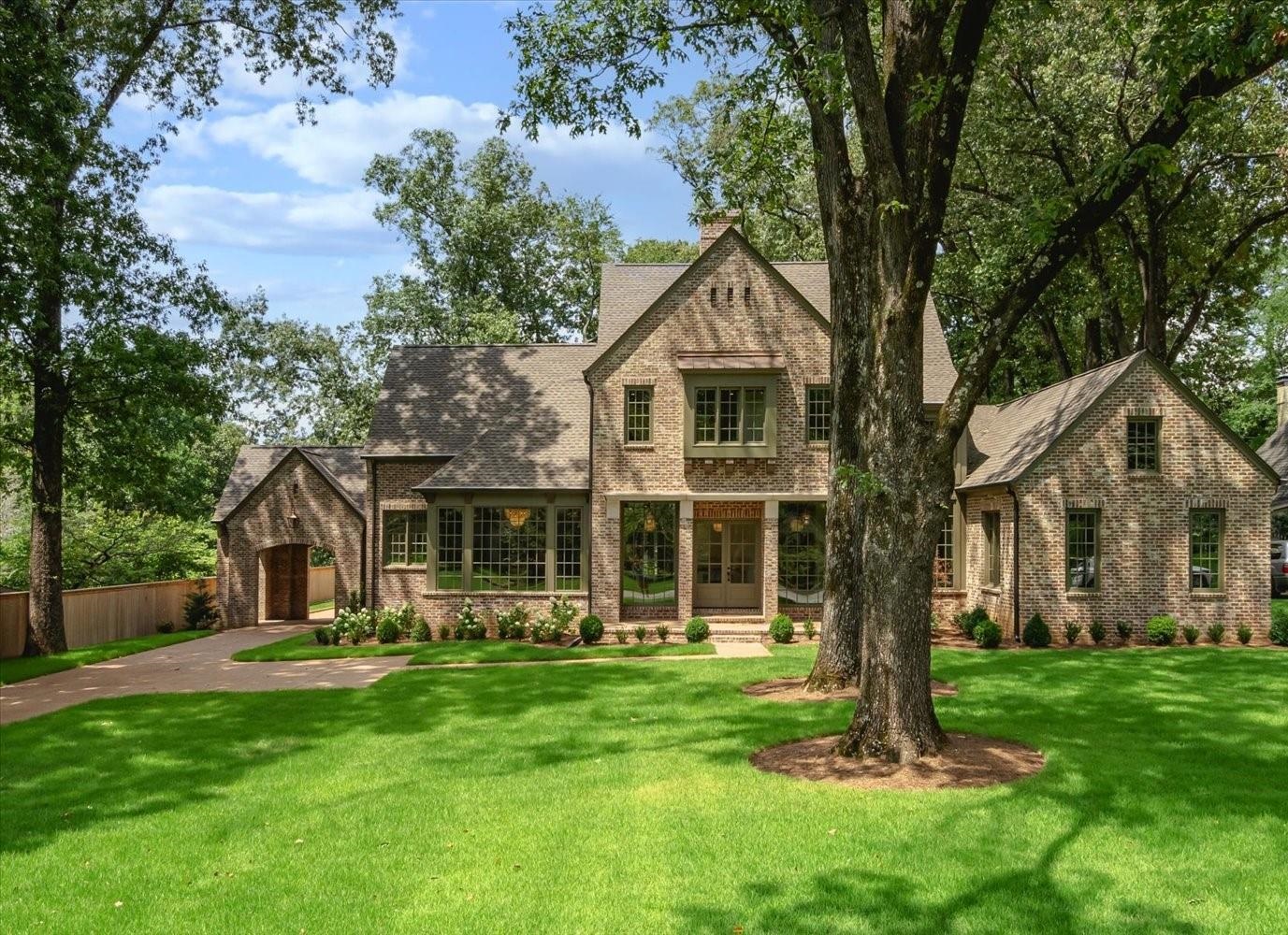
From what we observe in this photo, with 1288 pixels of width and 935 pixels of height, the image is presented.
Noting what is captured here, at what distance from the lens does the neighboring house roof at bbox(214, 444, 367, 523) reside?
26.2m

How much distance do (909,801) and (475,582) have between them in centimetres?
1585

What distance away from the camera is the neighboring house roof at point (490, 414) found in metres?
23.3

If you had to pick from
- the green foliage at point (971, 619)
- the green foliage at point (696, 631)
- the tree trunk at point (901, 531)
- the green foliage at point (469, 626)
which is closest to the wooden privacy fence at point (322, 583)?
the green foliage at point (469, 626)

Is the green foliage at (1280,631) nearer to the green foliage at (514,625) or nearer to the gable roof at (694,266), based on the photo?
the gable roof at (694,266)

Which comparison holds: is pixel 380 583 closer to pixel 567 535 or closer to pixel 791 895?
pixel 567 535

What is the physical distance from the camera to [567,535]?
23.2 meters

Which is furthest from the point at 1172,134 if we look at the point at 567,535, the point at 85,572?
the point at 85,572

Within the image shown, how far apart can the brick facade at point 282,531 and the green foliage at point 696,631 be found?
9.15 meters

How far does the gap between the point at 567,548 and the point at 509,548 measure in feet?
4.57

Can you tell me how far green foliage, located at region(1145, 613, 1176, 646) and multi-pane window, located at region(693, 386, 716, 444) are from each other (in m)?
10.0

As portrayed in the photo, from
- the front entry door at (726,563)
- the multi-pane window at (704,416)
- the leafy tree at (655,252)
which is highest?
the leafy tree at (655,252)

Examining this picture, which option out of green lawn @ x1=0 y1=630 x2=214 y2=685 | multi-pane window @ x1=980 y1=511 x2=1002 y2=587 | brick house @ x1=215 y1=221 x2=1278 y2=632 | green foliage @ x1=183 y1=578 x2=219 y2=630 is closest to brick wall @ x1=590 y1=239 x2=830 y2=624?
brick house @ x1=215 y1=221 x2=1278 y2=632

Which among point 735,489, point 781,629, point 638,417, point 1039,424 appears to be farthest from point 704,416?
point 1039,424

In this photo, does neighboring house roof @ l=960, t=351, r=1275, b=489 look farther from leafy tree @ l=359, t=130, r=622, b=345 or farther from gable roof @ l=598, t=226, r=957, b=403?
leafy tree @ l=359, t=130, r=622, b=345
